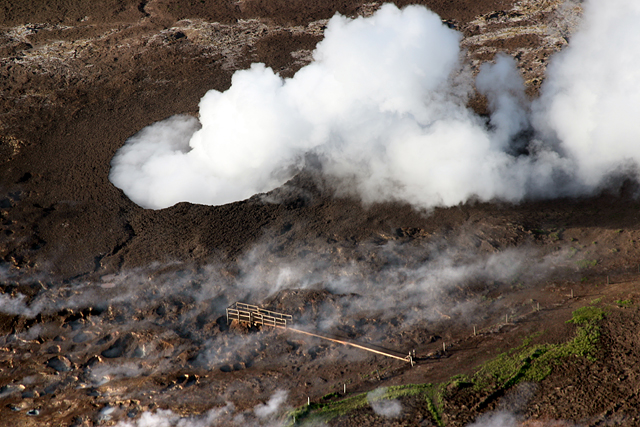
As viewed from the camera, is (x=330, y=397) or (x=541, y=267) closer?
(x=330, y=397)

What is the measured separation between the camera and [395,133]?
960 inches

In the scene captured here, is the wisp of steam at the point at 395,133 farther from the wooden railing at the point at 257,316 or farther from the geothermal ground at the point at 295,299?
the wooden railing at the point at 257,316

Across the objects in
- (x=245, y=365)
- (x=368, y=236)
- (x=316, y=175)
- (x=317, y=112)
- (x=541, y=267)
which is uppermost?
(x=317, y=112)

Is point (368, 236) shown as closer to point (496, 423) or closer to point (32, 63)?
point (496, 423)

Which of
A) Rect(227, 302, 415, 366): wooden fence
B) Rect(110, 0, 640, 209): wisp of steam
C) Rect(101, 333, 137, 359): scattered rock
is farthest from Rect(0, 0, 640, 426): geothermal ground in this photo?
Rect(110, 0, 640, 209): wisp of steam

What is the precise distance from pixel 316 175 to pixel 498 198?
7.28m

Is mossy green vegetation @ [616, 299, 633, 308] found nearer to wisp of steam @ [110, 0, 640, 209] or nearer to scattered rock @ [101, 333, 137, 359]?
wisp of steam @ [110, 0, 640, 209]

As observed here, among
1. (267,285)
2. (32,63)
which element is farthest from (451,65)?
(32,63)

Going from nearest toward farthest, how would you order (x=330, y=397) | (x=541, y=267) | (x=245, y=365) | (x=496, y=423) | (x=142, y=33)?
1. (x=496, y=423)
2. (x=330, y=397)
3. (x=245, y=365)
4. (x=541, y=267)
5. (x=142, y=33)

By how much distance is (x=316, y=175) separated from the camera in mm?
24250

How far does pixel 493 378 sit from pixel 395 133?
11519mm

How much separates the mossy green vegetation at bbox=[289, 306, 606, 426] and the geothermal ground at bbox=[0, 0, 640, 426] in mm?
70

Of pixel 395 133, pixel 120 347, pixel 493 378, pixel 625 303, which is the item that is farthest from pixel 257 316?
pixel 625 303

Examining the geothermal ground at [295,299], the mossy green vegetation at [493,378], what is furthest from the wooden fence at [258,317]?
the mossy green vegetation at [493,378]
